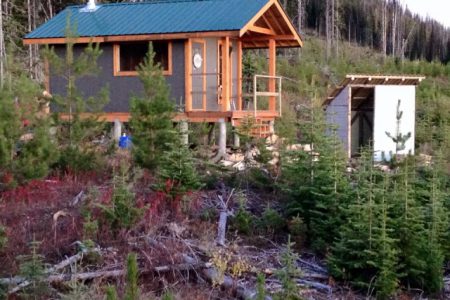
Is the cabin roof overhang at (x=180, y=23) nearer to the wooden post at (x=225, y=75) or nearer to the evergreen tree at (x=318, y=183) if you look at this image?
the wooden post at (x=225, y=75)

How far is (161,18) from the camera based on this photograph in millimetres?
17469

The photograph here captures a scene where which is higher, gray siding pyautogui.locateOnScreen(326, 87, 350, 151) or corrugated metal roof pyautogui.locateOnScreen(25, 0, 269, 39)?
corrugated metal roof pyautogui.locateOnScreen(25, 0, 269, 39)

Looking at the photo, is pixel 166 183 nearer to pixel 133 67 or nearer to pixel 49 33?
pixel 133 67

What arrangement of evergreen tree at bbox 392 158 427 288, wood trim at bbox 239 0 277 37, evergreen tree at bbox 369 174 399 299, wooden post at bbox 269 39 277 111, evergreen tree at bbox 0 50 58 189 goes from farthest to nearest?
wooden post at bbox 269 39 277 111, wood trim at bbox 239 0 277 37, evergreen tree at bbox 0 50 58 189, evergreen tree at bbox 392 158 427 288, evergreen tree at bbox 369 174 399 299

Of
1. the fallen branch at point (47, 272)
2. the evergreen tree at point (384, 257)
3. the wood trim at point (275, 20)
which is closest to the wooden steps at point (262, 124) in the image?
the wood trim at point (275, 20)

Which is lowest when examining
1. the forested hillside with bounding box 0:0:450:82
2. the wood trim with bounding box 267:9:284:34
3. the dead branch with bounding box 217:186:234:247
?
the dead branch with bounding box 217:186:234:247

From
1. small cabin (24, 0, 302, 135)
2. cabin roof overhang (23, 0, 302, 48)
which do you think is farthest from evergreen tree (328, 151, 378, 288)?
cabin roof overhang (23, 0, 302, 48)

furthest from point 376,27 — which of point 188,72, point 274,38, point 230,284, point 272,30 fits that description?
point 230,284

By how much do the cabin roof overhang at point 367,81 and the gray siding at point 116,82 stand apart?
4.17 m

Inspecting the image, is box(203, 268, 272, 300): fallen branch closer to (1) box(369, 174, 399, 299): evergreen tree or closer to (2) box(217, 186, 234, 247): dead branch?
(2) box(217, 186, 234, 247): dead branch

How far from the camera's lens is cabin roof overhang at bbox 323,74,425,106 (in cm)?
1741

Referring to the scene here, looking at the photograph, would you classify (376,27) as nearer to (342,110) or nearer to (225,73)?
(342,110)

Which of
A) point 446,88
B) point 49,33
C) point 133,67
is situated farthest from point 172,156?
point 446,88

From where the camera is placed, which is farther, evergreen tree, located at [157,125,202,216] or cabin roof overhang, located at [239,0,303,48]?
cabin roof overhang, located at [239,0,303,48]
